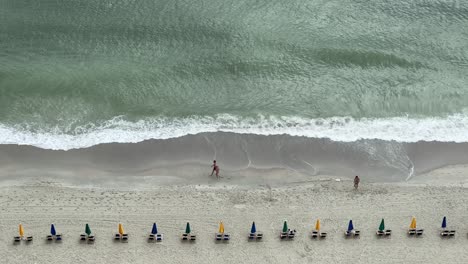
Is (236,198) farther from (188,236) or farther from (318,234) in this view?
(318,234)

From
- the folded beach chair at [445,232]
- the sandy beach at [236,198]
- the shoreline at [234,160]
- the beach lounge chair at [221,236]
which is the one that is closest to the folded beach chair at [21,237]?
the sandy beach at [236,198]

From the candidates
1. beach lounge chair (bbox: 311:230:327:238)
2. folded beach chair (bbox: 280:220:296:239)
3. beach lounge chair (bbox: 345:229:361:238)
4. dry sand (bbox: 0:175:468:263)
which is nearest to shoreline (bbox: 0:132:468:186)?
dry sand (bbox: 0:175:468:263)

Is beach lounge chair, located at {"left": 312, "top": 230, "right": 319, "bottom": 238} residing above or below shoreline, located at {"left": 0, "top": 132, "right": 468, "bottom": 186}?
below

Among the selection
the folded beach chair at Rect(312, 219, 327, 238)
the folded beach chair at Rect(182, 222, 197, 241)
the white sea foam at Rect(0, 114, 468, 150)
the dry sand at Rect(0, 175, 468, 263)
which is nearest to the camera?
the dry sand at Rect(0, 175, 468, 263)

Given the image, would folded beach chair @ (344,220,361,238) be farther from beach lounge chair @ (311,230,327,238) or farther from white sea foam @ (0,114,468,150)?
white sea foam @ (0,114,468,150)

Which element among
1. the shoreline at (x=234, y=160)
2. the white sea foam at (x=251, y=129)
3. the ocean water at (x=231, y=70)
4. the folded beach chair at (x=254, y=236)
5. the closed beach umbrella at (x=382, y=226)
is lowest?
the folded beach chair at (x=254, y=236)

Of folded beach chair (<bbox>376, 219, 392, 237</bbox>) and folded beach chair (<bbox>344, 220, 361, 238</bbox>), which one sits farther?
folded beach chair (<bbox>376, 219, 392, 237</bbox>)

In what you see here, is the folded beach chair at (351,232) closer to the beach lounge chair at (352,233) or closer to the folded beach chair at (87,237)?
the beach lounge chair at (352,233)

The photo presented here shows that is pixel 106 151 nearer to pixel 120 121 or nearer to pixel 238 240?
pixel 120 121

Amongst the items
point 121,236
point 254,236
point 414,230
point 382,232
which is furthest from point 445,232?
point 121,236
